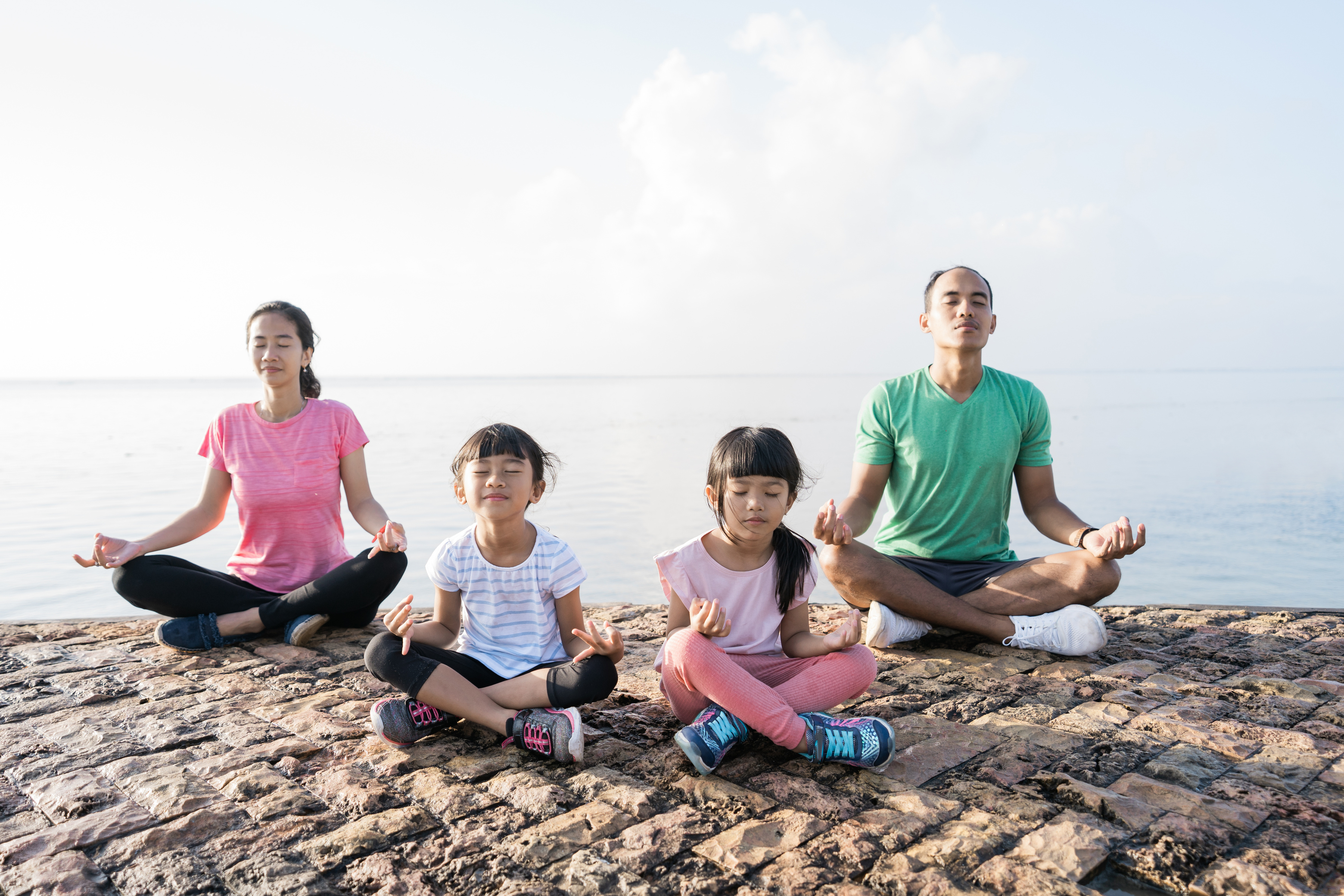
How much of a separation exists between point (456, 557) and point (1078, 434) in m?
16.0

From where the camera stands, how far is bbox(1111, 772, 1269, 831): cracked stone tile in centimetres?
233

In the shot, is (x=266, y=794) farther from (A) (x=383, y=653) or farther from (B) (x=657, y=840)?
(B) (x=657, y=840)

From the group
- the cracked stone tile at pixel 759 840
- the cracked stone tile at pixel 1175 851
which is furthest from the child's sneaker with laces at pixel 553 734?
the cracked stone tile at pixel 1175 851

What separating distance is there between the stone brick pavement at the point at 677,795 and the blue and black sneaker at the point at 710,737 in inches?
2.3

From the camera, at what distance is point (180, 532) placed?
4410 millimetres

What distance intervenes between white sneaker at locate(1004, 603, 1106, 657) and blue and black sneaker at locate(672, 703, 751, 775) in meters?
1.86

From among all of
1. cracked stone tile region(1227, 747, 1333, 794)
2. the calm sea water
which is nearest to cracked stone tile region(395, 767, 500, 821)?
cracked stone tile region(1227, 747, 1333, 794)

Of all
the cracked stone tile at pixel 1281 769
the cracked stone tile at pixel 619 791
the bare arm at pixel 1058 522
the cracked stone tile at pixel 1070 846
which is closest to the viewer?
the cracked stone tile at pixel 1070 846

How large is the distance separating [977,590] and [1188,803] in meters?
1.83

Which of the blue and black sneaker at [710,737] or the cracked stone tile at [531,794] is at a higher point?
the blue and black sneaker at [710,737]

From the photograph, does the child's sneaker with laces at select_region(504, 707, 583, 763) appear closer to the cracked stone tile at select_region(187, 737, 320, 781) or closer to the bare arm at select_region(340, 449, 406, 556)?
the cracked stone tile at select_region(187, 737, 320, 781)

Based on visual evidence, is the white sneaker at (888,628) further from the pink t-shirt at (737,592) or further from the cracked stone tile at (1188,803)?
the cracked stone tile at (1188,803)

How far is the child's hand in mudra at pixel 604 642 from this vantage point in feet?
9.50

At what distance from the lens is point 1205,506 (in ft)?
30.8
